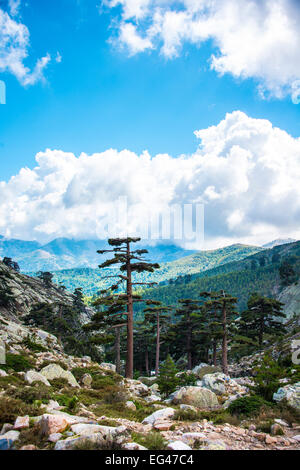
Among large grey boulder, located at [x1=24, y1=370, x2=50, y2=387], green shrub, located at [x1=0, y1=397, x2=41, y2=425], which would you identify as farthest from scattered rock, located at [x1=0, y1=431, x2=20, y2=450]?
large grey boulder, located at [x1=24, y1=370, x2=50, y2=387]

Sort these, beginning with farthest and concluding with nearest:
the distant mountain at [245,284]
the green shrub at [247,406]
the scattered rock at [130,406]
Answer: the distant mountain at [245,284], the scattered rock at [130,406], the green shrub at [247,406]

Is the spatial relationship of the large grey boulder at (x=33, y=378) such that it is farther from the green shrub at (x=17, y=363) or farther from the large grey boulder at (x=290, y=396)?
the large grey boulder at (x=290, y=396)

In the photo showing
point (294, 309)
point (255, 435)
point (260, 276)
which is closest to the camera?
point (255, 435)

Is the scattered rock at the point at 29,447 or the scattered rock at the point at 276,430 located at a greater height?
the scattered rock at the point at 29,447

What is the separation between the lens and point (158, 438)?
5.62m

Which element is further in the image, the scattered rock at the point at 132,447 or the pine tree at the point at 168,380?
the pine tree at the point at 168,380

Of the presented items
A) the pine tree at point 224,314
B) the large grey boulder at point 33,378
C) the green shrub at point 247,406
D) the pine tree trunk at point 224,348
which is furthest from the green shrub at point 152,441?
the pine tree trunk at point 224,348

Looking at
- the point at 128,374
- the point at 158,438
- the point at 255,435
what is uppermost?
the point at 158,438

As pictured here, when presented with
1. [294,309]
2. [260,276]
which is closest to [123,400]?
[294,309]

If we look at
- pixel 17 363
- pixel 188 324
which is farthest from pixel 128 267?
pixel 188 324

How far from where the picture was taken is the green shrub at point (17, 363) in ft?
42.4

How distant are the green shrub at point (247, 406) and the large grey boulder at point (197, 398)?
350 cm
